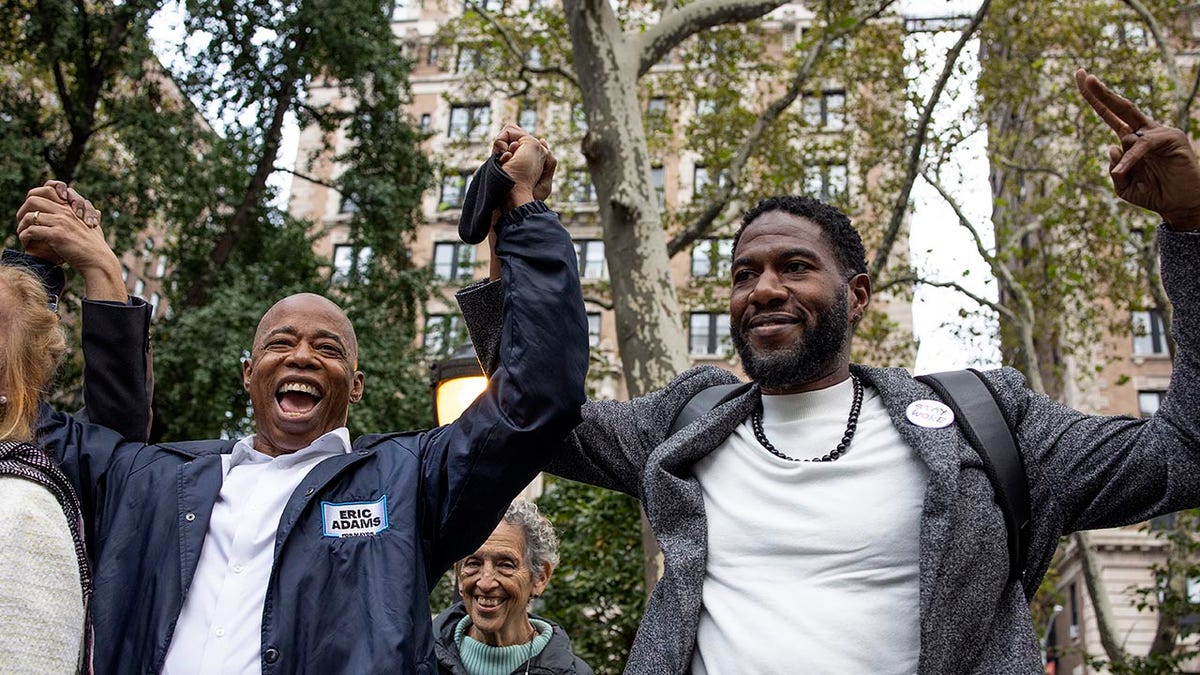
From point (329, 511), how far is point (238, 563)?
26 centimetres

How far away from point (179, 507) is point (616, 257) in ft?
19.4

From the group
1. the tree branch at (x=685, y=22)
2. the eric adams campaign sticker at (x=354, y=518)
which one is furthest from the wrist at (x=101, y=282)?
the tree branch at (x=685, y=22)

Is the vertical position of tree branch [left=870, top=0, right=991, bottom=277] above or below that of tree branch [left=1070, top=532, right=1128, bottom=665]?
above

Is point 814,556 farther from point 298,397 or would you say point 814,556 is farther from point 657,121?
point 657,121

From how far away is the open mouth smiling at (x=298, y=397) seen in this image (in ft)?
10.8

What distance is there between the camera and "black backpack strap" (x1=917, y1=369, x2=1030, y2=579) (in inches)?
106

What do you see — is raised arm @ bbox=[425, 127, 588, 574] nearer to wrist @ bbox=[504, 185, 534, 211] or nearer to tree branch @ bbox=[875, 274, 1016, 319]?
wrist @ bbox=[504, 185, 534, 211]

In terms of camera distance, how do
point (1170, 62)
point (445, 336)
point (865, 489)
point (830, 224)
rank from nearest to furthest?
point (865, 489) → point (830, 224) → point (1170, 62) → point (445, 336)

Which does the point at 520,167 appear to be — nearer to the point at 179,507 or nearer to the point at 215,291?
the point at 179,507

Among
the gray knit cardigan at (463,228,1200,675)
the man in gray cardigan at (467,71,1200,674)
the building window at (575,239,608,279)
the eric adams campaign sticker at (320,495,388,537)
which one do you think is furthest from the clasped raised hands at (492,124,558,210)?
the building window at (575,239,608,279)

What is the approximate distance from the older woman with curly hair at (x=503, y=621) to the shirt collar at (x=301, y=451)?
1.52 metres

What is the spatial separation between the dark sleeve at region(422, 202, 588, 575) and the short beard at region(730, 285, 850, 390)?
1.54 ft

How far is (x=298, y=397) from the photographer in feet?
10.9

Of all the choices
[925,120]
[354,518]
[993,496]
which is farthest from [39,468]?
[925,120]
